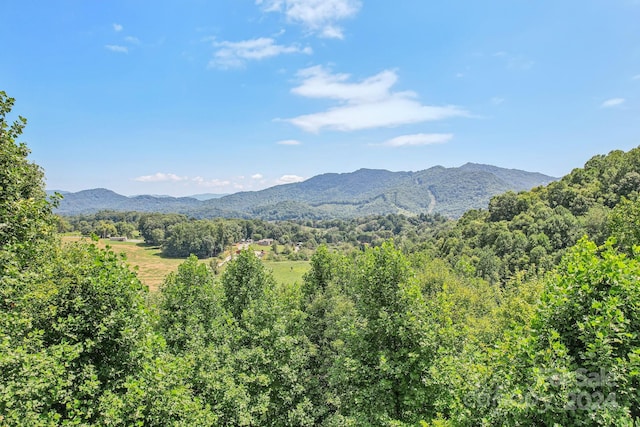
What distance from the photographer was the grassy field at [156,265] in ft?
403

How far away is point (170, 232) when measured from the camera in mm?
187875

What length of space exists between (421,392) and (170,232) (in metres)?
196

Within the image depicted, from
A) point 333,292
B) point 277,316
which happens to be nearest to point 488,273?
point 333,292

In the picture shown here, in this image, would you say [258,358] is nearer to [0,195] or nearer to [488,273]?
[0,195]

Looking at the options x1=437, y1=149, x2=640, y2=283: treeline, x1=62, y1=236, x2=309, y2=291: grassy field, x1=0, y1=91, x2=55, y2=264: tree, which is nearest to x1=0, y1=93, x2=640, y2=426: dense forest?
x1=0, y1=91, x2=55, y2=264: tree

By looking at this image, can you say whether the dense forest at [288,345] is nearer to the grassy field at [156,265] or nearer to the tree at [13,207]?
the tree at [13,207]

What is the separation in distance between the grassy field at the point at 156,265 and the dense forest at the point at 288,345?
8830 centimetres

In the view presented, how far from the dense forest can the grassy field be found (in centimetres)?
8830

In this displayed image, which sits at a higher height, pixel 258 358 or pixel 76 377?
pixel 76 377

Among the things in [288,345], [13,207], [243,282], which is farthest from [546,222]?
[13,207]

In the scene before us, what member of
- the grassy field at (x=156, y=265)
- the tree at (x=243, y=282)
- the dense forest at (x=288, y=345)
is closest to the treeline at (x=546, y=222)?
the tree at (x=243, y=282)

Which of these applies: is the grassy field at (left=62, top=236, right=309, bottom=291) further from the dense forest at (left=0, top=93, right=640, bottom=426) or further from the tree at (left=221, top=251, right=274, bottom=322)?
the dense forest at (left=0, top=93, right=640, bottom=426)

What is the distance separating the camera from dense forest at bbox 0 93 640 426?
322 inches

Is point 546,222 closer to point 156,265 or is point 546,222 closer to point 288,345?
point 288,345
